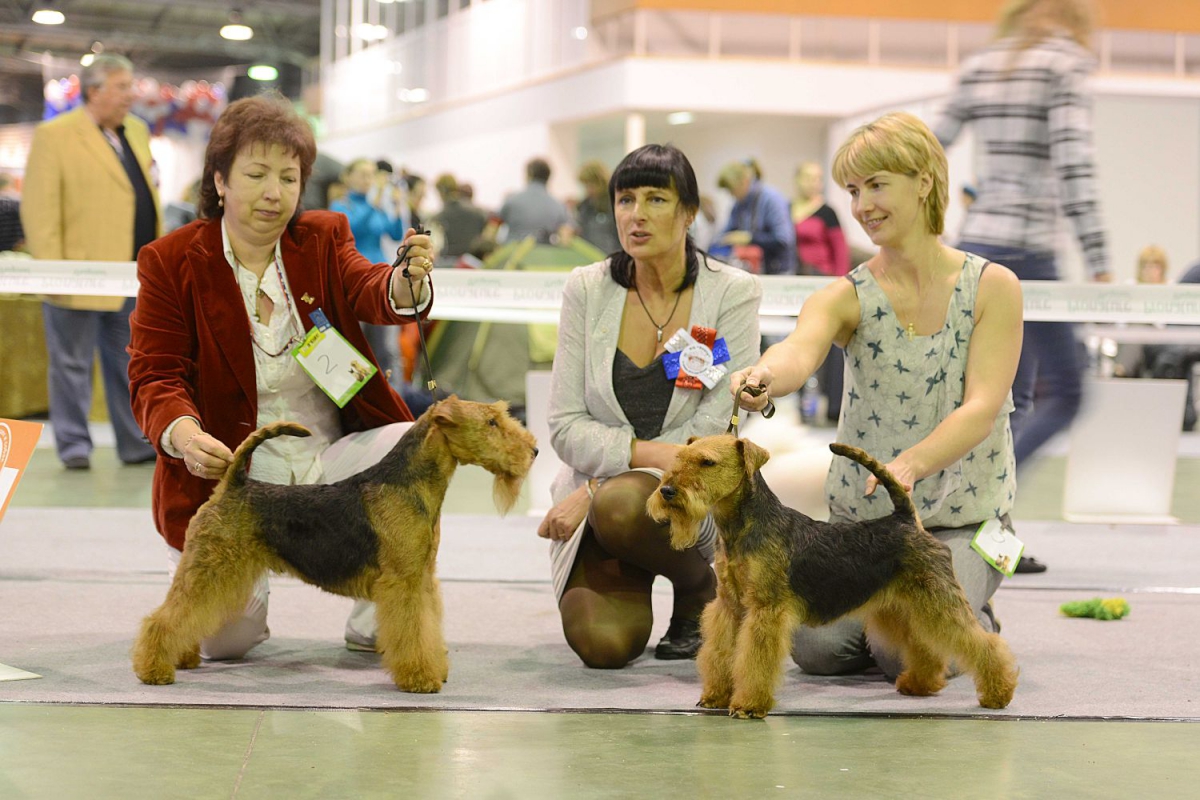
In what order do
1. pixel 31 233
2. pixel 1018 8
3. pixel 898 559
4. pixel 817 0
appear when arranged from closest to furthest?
pixel 898 559 → pixel 1018 8 → pixel 31 233 → pixel 817 0

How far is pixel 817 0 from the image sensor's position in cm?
1334

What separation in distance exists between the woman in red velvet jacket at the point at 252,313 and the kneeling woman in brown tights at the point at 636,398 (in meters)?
0.40

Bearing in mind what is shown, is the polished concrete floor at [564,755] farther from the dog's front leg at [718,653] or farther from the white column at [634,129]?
the white column at [634,129]

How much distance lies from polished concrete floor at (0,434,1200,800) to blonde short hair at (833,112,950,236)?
1033 mm

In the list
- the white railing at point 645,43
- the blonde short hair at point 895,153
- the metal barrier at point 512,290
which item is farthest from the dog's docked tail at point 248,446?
the white railing at point 645,43

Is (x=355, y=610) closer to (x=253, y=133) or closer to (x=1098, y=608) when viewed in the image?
(x=253, y=133)

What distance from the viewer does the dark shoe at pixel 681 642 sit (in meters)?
2.88

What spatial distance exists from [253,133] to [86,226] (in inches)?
135

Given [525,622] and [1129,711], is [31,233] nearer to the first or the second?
[525,622]

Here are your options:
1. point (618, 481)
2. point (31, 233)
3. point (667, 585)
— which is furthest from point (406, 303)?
point (31, 233)

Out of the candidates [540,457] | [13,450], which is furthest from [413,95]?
[13,450]

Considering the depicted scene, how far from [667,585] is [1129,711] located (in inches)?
57.2

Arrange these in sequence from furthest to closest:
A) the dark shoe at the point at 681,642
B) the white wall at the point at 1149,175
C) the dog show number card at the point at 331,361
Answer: the white wall at the point at 1149,175
the dark shoe at the point at 681,642
the dog show number card at the point at 331,361

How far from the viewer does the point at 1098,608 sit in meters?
3.29
